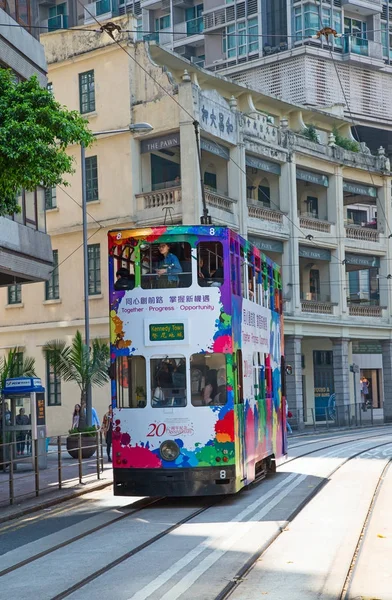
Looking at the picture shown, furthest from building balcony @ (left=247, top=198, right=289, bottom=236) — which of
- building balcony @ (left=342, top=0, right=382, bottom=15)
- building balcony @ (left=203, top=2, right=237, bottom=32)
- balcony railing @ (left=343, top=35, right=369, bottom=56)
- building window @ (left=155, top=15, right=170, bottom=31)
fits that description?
building window @ (left=155, top=15, right=170, bottom=31)

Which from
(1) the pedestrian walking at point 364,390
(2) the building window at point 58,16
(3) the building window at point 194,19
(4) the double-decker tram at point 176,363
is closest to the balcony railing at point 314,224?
(1) the pedestrian walking at point 364,390

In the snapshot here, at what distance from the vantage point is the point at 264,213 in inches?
1788

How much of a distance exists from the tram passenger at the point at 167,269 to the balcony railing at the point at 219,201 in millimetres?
23822

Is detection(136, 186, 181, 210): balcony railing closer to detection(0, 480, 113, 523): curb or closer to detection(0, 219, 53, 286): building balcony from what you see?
detection(0, 219, 53, 286): building balcony

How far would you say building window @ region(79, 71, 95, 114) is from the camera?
43.0 meters

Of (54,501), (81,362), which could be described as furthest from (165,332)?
(81,362)

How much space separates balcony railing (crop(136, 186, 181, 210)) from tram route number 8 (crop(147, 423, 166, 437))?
23655 mm

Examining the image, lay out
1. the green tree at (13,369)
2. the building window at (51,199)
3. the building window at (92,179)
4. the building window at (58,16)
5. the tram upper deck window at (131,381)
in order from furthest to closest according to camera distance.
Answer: the building window at (58,16), the building window at (51,199), the building window at (92,179), the green tree at (13,369), the tram upper deck window at (131,381)

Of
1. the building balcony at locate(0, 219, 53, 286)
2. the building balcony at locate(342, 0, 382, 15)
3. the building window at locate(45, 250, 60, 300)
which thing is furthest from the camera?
the building balcony at locate(342, 0, 382, 15)

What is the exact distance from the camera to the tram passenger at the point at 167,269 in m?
16.8

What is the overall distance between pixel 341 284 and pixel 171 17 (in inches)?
990

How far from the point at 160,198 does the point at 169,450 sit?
24.6m

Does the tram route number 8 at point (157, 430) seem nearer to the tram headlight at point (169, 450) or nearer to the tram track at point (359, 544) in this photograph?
the tram headlight at point (169, 450)

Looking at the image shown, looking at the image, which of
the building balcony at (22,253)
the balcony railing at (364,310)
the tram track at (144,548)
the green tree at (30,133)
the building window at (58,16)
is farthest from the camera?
the building window at (58,16)
